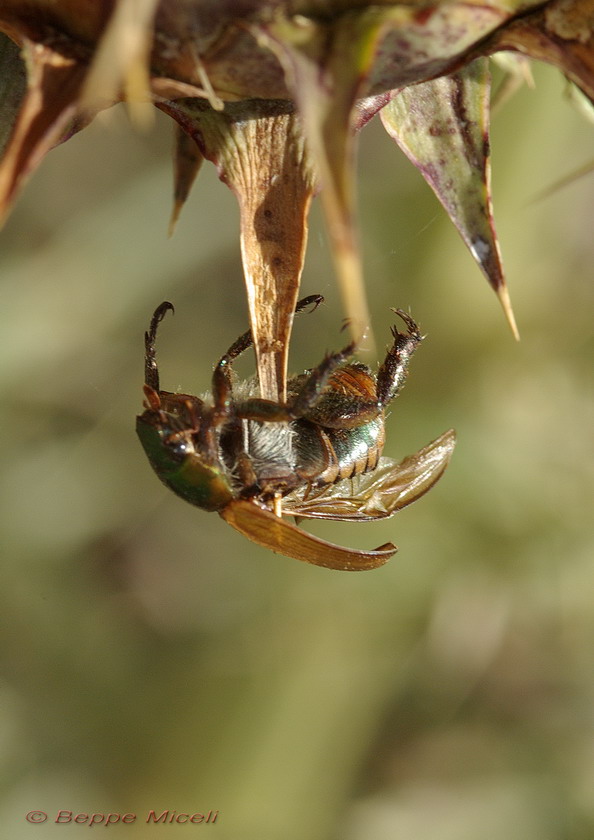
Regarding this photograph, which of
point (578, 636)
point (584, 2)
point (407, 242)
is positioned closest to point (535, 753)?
point (578, 636)

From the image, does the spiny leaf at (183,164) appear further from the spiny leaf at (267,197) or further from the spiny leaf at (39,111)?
the spiny leaf at (39,111)

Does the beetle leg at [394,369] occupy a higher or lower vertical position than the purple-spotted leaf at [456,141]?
lower

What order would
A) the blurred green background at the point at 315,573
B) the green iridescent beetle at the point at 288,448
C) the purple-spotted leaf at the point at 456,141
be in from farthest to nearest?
the blurred green background at the point at 315,573
the green iridescent beetle at the point at 288,448
the purple-spotted leaf at the point at 456,141

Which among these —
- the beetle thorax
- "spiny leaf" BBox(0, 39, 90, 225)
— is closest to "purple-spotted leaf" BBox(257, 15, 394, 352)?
"spiny leaf" BBox(0, 39, 90, 225)

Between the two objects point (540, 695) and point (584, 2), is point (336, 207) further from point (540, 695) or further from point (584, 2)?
point (540, 695)

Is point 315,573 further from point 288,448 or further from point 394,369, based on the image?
point 394,369

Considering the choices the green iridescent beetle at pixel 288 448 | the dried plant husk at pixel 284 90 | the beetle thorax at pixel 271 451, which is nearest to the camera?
the dried plant husk at pixel 284 90

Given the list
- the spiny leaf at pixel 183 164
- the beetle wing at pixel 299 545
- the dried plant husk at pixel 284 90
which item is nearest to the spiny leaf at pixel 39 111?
the dried plant husk at pixel 284 90
